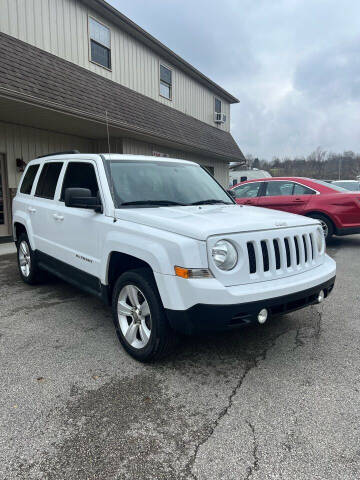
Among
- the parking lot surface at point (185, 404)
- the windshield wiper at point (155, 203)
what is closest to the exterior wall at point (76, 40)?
the windshield wiper at point (155, 203)

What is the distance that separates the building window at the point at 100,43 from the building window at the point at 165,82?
127 inches

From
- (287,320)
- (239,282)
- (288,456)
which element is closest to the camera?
(288,456)

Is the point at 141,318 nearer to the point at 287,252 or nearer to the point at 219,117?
the point at 287,252

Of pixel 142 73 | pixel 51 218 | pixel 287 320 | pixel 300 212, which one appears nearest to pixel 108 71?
pixel 142 73

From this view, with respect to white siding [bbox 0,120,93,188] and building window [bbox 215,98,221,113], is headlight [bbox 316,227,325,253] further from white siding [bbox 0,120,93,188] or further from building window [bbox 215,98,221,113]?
building window [bbox 215,98,221,113]

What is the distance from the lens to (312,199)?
847cm

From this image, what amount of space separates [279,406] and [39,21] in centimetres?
995

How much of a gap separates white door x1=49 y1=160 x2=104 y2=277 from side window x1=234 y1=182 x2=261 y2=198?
19.6ft

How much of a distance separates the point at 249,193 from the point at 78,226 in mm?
6338

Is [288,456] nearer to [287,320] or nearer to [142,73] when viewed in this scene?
[287,320]

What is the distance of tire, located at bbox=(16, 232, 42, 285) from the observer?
17.5ft

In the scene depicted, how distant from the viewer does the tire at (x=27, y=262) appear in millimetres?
5324

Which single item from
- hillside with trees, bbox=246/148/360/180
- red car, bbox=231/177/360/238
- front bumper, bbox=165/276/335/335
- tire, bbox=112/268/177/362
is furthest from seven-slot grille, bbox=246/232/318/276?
hillside with trees, bbox=246/148/360/180

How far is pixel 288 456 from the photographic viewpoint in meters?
2.08
